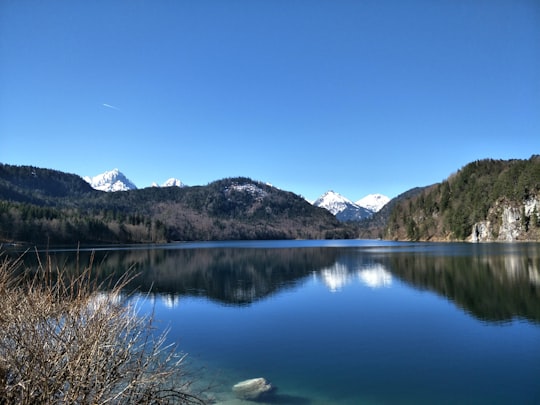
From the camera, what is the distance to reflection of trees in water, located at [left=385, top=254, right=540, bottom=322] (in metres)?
27.9

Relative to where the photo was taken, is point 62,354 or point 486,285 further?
point 486,285

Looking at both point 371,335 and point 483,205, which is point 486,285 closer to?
point 371,335

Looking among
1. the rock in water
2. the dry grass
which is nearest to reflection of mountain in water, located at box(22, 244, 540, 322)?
the rock in water

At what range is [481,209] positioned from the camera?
5842 inches

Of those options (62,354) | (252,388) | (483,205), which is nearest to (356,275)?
(252,388)

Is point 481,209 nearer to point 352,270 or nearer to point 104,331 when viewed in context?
point 352,270

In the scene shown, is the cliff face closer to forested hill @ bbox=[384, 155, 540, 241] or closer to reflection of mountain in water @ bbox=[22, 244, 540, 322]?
forested hill @ bbox=[384, 155, 540, 241]

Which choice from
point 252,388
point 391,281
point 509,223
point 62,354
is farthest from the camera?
point 509,223

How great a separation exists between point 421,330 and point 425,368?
7.35 metres

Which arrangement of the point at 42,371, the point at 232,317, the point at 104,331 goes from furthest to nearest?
the point at 232,317 < the point at 104,331 < the point at 42,371

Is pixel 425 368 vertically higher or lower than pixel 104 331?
lower

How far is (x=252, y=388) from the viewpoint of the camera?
48.4 ft

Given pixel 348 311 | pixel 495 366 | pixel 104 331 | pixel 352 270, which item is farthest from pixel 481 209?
pixel 104 331

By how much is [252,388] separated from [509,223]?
476 feet
